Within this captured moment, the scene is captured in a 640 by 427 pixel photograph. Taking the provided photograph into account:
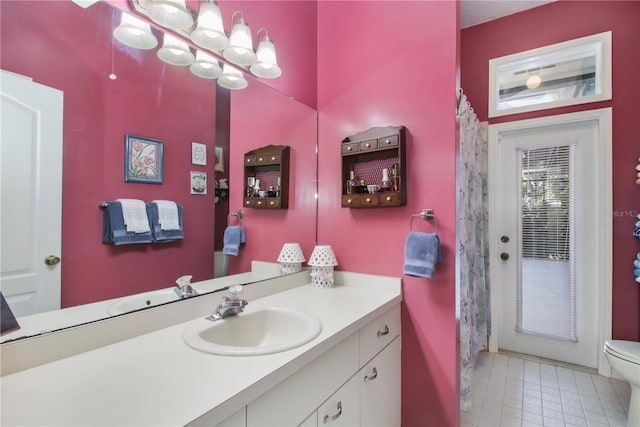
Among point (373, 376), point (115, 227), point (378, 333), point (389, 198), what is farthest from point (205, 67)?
point (373, 376)

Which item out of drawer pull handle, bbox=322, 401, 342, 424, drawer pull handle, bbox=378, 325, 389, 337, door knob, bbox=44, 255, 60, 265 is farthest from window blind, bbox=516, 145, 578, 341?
door knob, bbox=44, 255, 60, 265

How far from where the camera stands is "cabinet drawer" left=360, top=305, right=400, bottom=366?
4.04 feet

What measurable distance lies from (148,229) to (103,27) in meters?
0.68

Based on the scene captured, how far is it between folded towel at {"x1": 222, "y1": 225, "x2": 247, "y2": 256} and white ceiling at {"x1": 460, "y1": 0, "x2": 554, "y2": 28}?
8.32 ft

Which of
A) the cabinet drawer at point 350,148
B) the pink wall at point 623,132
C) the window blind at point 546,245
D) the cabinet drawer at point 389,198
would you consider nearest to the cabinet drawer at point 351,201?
the cabinet drawer at point 389,198

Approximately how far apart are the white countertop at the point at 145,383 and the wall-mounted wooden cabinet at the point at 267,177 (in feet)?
2.52

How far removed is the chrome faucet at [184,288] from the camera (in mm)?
1154

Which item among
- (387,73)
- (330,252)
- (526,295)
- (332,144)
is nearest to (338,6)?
(387,73)

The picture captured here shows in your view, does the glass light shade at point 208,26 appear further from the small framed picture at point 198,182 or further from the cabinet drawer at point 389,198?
the cabinet drawer at point 389,198

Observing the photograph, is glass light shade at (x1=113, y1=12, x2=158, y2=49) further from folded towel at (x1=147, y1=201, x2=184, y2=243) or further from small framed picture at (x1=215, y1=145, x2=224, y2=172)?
folded towel at (x1=147, y1=201, x2=184, y2=243)

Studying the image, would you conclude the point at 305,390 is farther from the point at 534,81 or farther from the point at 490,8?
the point at 490,8

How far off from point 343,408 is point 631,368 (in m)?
1.69

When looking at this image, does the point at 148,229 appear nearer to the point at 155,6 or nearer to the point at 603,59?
the point at 155,6

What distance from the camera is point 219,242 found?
1366 mm
